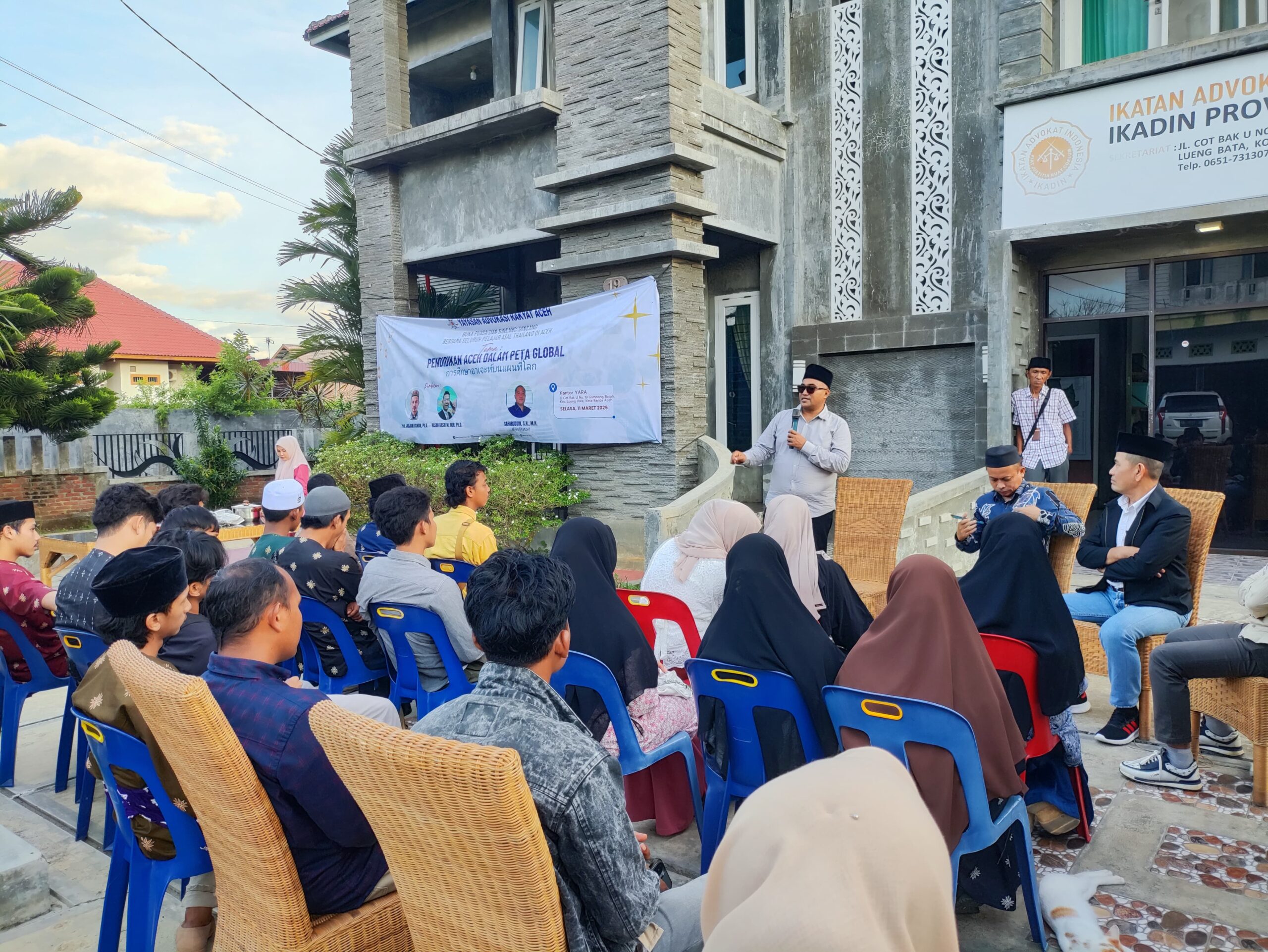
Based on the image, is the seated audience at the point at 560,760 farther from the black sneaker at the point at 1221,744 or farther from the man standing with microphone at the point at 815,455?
the man standing with microphone at the point at 815,455

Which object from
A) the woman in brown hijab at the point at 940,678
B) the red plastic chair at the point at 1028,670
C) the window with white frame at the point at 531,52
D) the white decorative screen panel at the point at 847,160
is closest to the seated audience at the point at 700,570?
the red plastic chair at the point at 1028,670

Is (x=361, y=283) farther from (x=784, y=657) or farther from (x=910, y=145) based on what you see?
(x=784, y=657)

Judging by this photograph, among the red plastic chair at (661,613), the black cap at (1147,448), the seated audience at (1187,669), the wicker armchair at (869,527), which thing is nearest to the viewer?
the seated audience at (1187,669)

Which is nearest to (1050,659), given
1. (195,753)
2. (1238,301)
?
(195,753)

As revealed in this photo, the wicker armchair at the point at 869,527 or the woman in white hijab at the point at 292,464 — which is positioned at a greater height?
the woman in white hijab at the point at 292,464

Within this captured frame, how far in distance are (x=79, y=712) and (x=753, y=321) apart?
28.4 feet

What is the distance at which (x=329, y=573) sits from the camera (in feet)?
14.0

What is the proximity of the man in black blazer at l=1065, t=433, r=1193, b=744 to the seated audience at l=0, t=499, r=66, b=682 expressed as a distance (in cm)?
503

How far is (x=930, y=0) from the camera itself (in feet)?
28.6

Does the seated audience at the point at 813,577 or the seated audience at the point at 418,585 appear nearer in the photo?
the seated audience at the point at 813,577

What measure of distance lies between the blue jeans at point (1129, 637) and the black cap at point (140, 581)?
153 inches

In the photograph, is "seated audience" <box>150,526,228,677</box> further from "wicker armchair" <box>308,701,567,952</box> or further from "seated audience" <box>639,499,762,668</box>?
"seated audience" <box>639,499,762,668</box>

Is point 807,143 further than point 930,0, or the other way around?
point 807,143

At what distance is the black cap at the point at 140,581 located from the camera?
277cm
